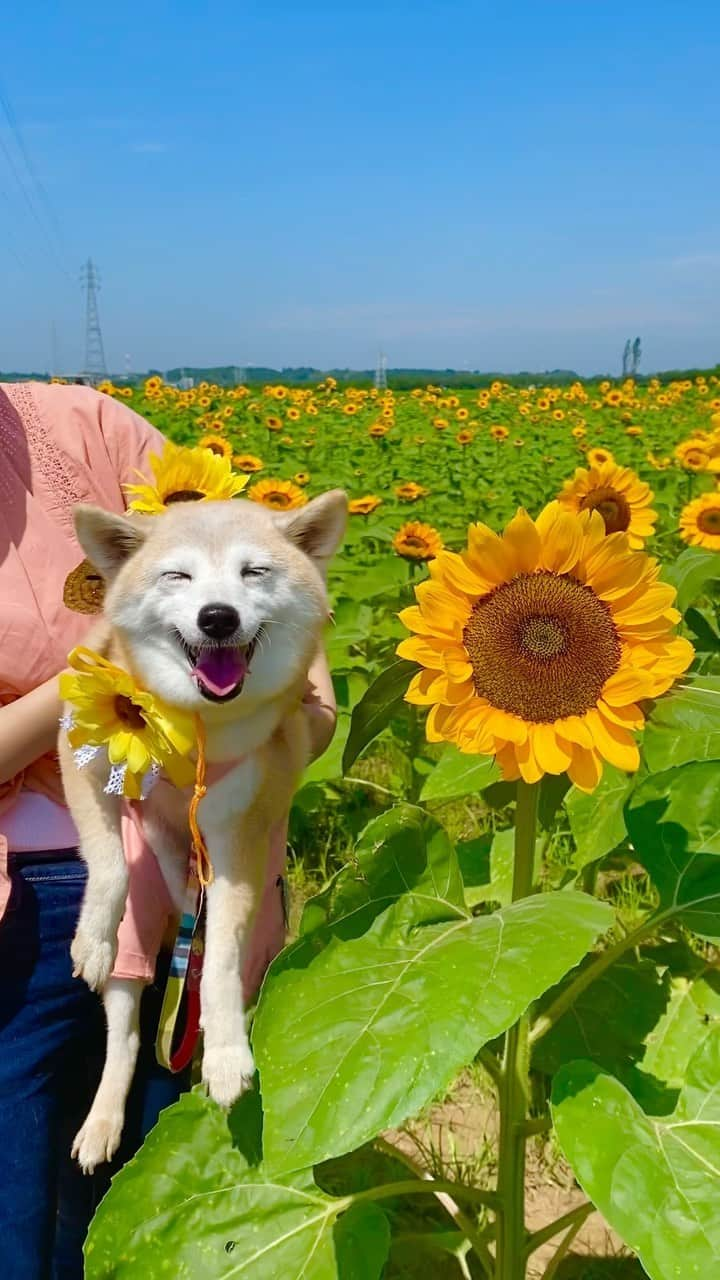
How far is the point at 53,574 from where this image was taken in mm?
1852

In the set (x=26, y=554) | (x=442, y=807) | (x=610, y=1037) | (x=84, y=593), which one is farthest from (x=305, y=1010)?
(x=442, y=807)

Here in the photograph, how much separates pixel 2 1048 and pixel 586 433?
10751mm

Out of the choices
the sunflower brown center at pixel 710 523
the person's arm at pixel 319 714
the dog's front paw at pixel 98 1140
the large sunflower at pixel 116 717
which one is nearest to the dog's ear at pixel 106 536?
the large sunflower at pixel 116 717

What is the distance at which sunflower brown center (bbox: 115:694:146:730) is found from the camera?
52.7 inches

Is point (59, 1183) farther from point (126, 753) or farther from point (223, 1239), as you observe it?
point (126, 753)

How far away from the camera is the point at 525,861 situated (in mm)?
1301

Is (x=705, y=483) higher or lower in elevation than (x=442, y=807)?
higher

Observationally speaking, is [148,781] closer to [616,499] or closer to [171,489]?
[171,489]

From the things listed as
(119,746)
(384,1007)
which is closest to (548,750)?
(384,1007)

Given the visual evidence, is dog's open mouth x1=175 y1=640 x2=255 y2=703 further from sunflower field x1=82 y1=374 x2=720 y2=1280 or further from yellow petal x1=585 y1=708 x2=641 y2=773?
yellow petal x1=585 y1=708 x2=641 y2=773

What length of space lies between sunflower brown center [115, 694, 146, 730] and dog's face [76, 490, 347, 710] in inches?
2.7

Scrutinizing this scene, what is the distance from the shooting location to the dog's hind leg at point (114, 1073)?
1610 millimetres

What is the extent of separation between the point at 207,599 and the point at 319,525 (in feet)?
0.94

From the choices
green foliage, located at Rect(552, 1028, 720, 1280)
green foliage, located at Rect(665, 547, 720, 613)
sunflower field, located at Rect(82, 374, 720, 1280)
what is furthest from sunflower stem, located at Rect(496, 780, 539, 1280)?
green foliage, located at Rect(665, 547, 720, 613)
